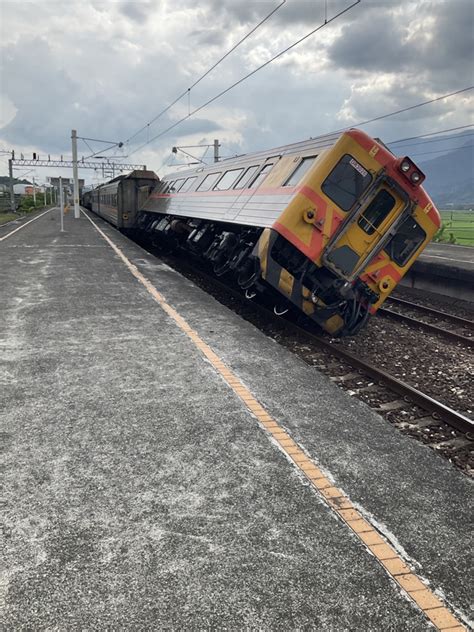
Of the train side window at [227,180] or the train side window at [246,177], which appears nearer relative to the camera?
the train side window at [246,177]

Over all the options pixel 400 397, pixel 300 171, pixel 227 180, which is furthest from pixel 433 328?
pixel 227 180

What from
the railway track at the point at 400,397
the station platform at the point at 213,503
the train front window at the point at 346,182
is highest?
the train front window at the point at 346,182

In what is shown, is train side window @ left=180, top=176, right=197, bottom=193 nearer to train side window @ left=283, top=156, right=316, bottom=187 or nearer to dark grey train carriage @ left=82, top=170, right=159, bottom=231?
dark grey train carriage @ left=82, top=170, right=159, bottom=231

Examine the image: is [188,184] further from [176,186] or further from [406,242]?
[406,242]

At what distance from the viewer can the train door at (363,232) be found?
25.1ft

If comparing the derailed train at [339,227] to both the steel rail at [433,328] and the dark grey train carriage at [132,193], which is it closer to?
the steel rail at [433,328]

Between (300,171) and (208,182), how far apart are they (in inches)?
235

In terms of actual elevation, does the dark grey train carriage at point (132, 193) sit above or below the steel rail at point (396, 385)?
above

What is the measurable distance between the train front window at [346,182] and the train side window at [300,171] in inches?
21.4

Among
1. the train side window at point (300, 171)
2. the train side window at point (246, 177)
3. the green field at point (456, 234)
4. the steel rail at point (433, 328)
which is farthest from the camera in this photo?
the green field at point (456, 234)

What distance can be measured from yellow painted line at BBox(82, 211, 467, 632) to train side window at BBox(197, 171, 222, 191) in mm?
8896

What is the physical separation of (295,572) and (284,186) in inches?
268

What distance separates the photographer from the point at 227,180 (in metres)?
12.1

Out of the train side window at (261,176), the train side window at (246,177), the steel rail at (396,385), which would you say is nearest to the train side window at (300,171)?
the train side window at (261,176)
